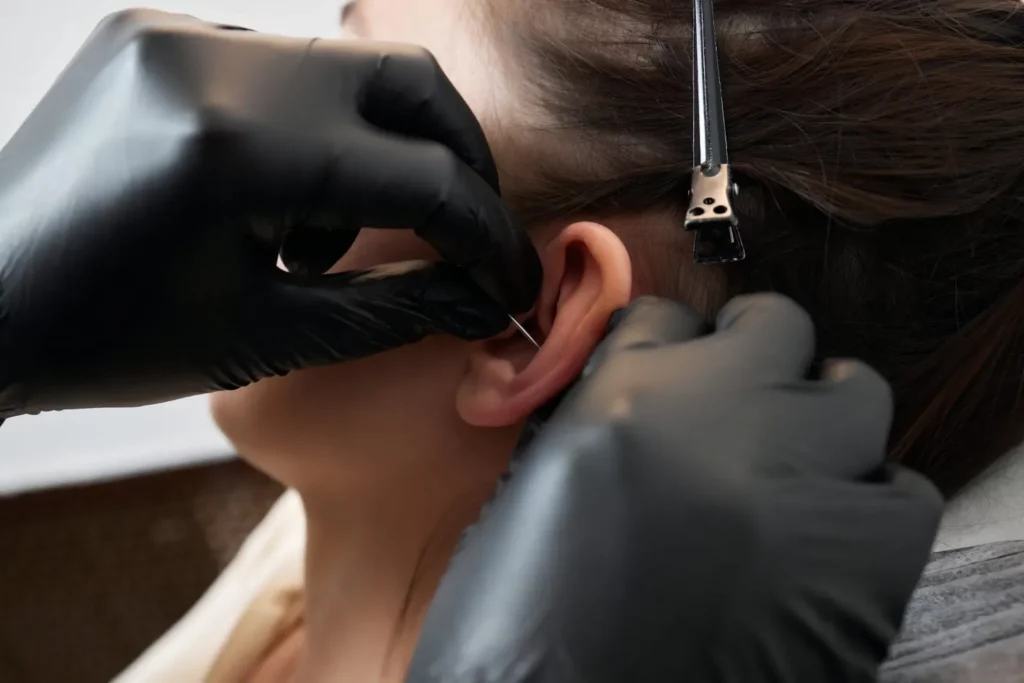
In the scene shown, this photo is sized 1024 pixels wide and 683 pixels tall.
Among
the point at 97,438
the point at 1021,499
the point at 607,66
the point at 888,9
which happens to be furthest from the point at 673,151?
the point at 97,438

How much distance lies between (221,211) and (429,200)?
0.36ft

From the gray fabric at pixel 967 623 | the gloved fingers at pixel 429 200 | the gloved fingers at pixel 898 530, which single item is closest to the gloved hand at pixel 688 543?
the gloved fingers at pixel 898 530

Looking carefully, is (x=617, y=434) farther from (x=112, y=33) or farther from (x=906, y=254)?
(x=112, y=33)

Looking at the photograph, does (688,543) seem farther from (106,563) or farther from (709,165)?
(106,563)

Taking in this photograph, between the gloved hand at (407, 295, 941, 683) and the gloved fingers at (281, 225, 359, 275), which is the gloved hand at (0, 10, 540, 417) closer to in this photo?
the gloved fingers at (281, 225, 359, 275)

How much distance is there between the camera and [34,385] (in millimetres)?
522

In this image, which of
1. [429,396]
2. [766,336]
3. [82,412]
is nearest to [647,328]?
[766,336]

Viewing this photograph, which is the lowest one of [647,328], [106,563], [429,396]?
[106,563]

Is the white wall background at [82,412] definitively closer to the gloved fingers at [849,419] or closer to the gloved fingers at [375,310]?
the gloved fingers at [375,310]

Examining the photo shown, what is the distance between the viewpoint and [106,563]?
142cm

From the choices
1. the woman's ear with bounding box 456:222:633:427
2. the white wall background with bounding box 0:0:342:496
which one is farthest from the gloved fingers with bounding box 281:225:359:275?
the white wall background with bounding box 0:0:342:496

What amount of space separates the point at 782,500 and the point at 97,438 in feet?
4.19

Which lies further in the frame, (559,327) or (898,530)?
(559,327)

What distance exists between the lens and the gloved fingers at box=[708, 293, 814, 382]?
0.47 meters
